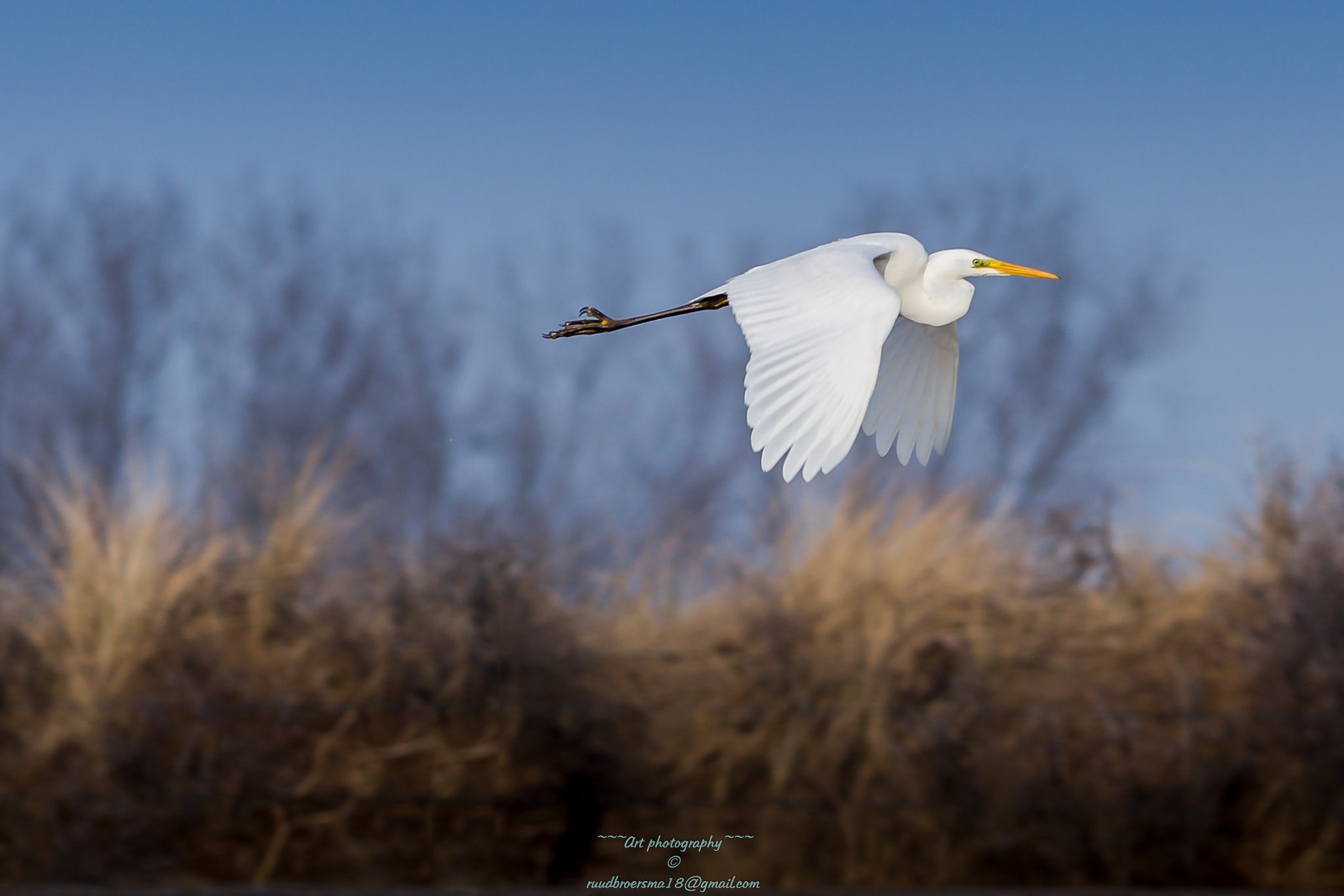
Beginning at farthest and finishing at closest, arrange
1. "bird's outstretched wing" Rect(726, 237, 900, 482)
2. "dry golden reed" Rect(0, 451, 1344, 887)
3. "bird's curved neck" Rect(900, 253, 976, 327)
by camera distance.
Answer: "dry golden reed" Rect(0, 451, 1344, 887)
"bird's curved neck" Rect(900, 253, 976, 327)
"bird's outstretched wing" Rect(726, 237, 900, 482)

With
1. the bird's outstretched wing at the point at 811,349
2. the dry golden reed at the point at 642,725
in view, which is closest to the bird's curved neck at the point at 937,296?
the bird's outstretched wing at the point at 811,349

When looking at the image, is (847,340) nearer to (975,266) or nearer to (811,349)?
(811,349)

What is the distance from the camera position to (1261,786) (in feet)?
11.3

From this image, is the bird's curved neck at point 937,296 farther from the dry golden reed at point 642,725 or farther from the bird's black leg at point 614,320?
the dry golden reed at point 642,725

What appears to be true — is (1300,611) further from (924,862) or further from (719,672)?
(719,672)

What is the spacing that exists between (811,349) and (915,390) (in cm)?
65

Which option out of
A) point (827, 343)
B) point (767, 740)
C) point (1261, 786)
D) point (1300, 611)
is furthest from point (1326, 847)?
point (827, 343)

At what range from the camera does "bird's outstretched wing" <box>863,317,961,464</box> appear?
2.20 m

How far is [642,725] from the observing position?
3.51 meters

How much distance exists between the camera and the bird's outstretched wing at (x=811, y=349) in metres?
1.50

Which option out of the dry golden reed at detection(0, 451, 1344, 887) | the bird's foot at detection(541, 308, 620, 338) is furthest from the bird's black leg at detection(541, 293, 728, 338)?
the dry golden reed at detection(0, 451, 1344, 887)

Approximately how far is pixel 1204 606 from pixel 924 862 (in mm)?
1094

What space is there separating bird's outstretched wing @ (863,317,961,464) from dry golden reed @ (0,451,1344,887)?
4.68 feet

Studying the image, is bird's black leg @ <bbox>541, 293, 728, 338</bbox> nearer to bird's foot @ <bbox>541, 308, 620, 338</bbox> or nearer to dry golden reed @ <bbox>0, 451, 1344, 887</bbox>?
bird's foot @ <bbox>541, 308, 620, 338</bbox>
